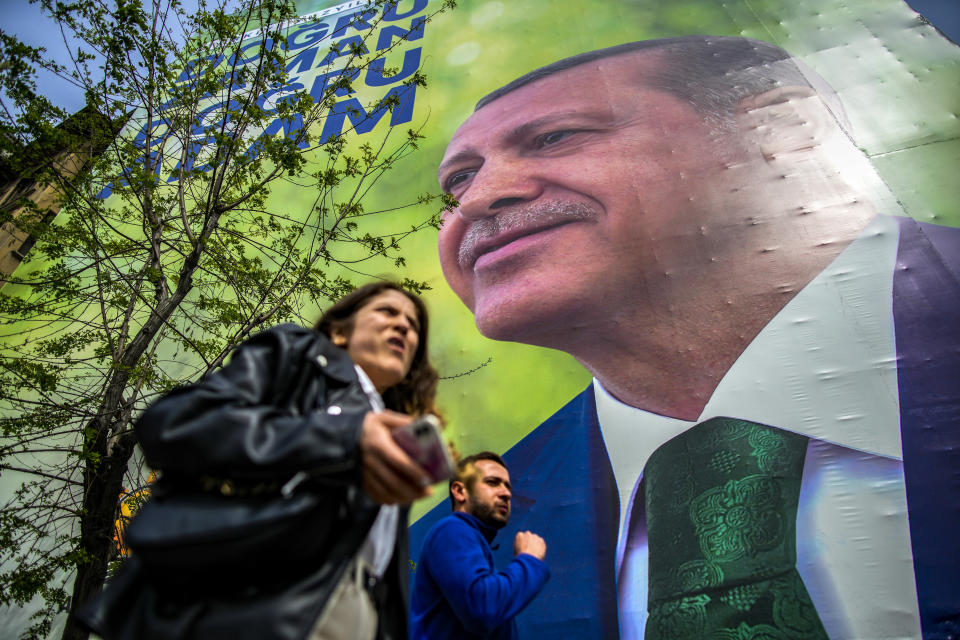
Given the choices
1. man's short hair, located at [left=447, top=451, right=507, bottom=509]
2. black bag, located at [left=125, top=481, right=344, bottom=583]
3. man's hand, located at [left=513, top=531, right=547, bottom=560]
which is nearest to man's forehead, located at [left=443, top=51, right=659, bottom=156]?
man's short hair, located at [left=447, top=451, right=507, bottom=509]

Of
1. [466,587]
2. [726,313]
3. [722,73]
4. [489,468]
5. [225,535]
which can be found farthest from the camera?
[722,73]

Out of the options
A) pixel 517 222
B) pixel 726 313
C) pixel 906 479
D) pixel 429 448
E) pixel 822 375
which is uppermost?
pixel 429 448

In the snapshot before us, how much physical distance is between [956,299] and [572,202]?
7.91 feet

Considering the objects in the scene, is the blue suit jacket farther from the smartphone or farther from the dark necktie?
the smartphone

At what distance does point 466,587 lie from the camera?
1.67 metres

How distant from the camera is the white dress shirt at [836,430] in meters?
2.87

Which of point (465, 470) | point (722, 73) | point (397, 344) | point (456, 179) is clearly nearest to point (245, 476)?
point (397, 344)

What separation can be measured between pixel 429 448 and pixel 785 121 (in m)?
4.57

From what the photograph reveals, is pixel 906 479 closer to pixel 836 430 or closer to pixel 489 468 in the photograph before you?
pixel 836 430

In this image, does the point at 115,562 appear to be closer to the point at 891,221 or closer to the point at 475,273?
the point at 475,273

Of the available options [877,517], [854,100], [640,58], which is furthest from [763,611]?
[640,58]

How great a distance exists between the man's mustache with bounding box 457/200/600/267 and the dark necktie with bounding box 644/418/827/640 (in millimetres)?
1766

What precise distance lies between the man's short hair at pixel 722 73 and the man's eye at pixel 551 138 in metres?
0.79

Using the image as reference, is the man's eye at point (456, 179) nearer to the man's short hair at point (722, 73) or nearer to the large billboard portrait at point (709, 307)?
the large billboard portrait at point (709, 307)
